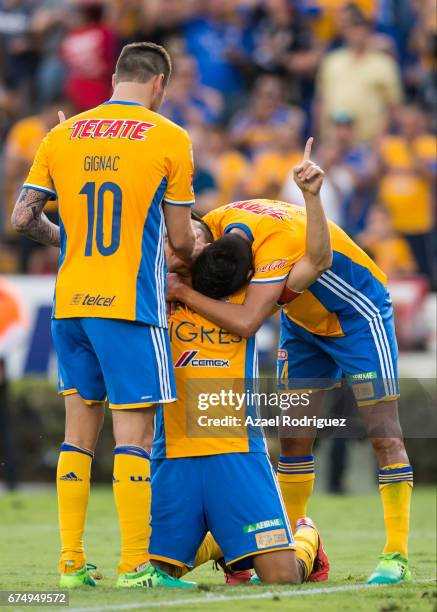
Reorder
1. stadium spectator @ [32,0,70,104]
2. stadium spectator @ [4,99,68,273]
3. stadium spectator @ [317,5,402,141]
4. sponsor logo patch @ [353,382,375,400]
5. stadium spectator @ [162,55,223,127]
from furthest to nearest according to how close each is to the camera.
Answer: stadium spectator @ [32,0,70,104] → stadium spectator @ [317,5,402,141] → stadium spectator @ [162,55,223,127] → stadium spectator @ [4,99,68,273] → sponsor logo patch @ [353,382,375,400]

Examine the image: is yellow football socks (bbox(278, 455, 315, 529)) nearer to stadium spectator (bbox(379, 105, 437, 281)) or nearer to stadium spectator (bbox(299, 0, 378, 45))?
stadium spectator (bbox(379, 105, 437, 281))

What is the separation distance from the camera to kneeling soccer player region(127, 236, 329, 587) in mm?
6461

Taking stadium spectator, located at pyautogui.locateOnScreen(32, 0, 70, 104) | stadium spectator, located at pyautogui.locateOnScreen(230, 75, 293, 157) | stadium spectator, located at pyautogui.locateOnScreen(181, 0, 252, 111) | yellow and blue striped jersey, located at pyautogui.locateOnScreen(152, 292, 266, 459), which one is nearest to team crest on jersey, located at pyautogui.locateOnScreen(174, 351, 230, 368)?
yellow and blue striped jersey, located at pyautogui.locateOnScreen(152, 292, 266, 459)

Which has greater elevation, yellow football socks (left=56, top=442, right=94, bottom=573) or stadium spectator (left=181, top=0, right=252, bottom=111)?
stadium spectator (left=181, top=0, right=252, bottom=111)

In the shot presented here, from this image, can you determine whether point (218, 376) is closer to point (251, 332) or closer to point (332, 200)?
point (251, 332)

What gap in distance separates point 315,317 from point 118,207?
4.94 ft

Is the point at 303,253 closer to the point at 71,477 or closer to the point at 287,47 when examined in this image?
the point at 71,477

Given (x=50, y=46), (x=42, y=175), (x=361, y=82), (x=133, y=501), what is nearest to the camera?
(x=133, y=501)

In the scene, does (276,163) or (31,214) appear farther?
(276,163)

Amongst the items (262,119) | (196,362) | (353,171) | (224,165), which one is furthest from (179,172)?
(262,119)

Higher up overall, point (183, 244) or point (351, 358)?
point (183, 244)

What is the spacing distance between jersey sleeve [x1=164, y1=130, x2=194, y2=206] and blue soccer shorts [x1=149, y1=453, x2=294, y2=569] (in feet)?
4.27

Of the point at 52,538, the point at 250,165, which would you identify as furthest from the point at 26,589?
the point at 250,165

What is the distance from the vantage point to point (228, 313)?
21.7 feet
